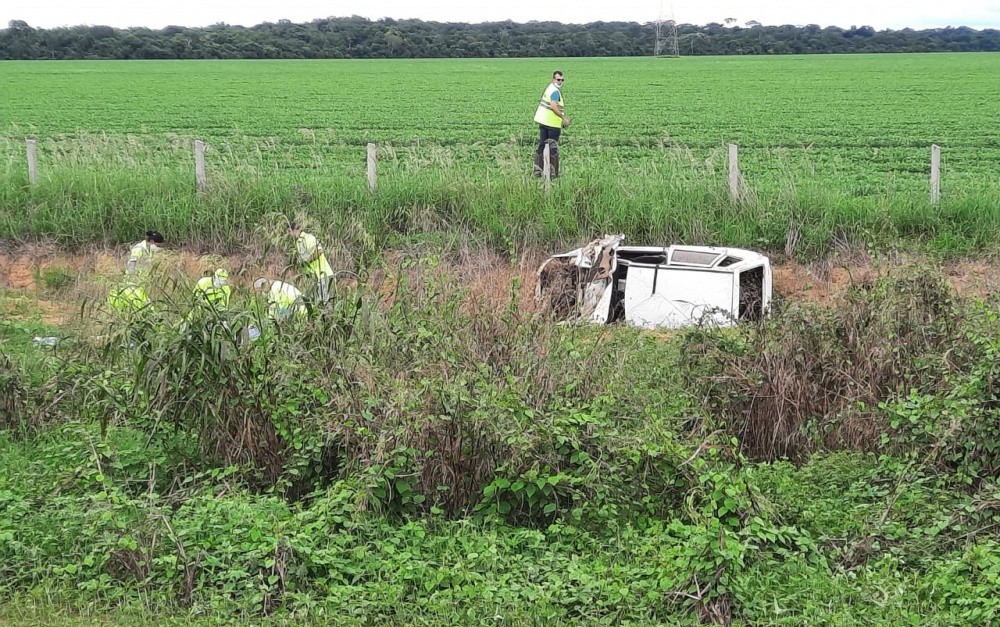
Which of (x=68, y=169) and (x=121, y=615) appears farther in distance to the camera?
(x=68, y=169)

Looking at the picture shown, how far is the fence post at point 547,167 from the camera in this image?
16.1 meters

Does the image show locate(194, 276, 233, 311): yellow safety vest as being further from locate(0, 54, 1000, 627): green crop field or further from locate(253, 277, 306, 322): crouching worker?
locate(253, 277, 306, 322): crouching worker

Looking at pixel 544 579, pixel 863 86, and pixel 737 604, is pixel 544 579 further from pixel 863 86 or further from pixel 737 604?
pixel 863 86

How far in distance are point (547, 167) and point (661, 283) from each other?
503cm

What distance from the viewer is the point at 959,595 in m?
5.37

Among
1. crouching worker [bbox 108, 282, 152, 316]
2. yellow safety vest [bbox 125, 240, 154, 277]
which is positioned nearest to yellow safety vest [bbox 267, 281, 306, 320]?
crouching worker [bbox 108, 282, 152, 316]

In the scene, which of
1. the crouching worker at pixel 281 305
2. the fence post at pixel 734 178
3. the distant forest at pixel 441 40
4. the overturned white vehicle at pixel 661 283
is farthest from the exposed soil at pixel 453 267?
the distant forest at pixel 441 40

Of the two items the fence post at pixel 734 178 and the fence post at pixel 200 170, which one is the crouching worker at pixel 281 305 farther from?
Result: the fence post at pixel 200 170

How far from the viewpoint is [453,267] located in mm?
10633

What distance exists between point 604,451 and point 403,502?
1.31 metres

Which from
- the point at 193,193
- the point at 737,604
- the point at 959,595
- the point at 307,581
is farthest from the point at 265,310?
the point at 193,193

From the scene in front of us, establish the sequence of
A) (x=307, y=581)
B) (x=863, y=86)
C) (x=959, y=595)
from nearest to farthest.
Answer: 1. (x=959, y=595)
2. (x=307, y=581)
3. (x=863, y=86)

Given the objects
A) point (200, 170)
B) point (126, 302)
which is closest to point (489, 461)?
point (126, 302)

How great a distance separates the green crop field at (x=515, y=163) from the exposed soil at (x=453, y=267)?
1.74 ft
